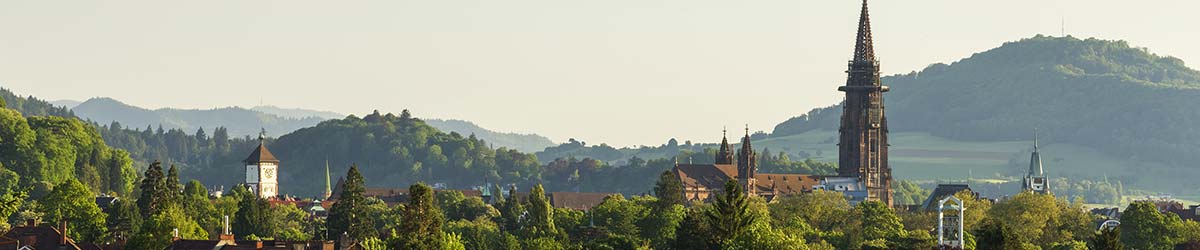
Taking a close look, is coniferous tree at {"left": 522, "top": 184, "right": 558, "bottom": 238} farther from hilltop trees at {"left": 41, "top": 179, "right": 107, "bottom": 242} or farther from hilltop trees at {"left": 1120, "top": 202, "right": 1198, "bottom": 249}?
hilltop trees at {"left": 1120, "top": 202, "right": 1198, "bottom": 249}

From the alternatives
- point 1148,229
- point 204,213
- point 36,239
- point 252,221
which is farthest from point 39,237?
point 1148,229

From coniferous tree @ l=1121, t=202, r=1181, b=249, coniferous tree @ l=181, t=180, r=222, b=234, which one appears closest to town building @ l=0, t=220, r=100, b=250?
coniferous tree @ l=181, t=180, r=222, b=234

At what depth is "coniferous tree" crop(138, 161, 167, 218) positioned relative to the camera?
16550 centimetres

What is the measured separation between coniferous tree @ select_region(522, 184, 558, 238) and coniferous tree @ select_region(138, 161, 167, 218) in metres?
24.4

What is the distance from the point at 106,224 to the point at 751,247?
55.8 meters

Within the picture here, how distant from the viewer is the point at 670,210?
592ft

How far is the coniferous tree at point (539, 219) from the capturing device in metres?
174

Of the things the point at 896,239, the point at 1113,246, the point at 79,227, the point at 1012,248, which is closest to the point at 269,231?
the point at 79,227

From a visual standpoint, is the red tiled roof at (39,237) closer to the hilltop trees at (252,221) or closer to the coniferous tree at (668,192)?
the hilltop trees at (252,221)

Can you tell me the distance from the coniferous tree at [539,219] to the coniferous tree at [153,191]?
24.4 metres

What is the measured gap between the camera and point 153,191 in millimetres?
168875

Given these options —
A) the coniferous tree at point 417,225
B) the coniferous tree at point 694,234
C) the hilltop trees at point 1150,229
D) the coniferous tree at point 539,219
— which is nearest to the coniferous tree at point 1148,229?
the hilltop trees at point 1150,229

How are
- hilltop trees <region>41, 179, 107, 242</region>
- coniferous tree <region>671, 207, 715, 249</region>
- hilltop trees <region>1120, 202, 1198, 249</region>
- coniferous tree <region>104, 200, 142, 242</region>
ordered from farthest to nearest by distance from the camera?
hilltop trees <region>1120, 202, 1198, 249</region> → coniferous tree <region>104, 200, 142, 242</region> → hilltop trees <region>41, 179, 107, 242</region> → coniferous tree <region>671, 207, 715, 249</region>

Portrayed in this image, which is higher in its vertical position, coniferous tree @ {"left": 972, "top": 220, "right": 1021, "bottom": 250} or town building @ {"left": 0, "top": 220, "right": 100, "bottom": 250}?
coniferous tree @ {"left": 972, "top": 220, "right": 1021, "bottom": 250}
